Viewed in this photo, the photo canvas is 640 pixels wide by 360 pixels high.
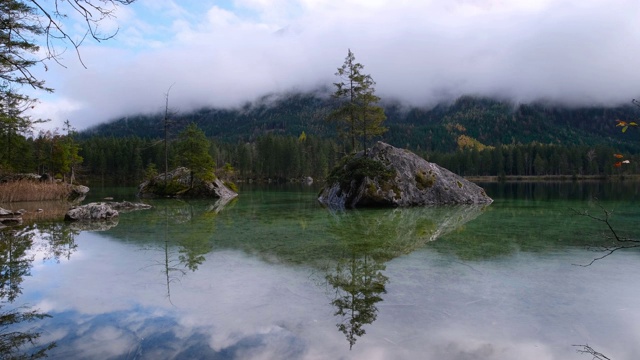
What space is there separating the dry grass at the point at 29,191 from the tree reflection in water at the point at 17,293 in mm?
17812

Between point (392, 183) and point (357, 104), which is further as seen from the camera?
point (357, 104)

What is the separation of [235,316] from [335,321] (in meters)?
1.58

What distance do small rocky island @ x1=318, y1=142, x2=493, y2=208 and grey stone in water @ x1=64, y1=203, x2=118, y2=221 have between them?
1398 centimetres

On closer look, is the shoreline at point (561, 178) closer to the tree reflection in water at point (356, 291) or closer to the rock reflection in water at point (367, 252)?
the rock reflection in water at point (367, 252)

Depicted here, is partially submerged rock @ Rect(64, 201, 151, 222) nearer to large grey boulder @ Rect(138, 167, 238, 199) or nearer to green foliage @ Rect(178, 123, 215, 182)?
large grey boulder @ Rect(138, 167, 238, 199)

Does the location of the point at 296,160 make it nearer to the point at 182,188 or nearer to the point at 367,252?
the point at 182,188

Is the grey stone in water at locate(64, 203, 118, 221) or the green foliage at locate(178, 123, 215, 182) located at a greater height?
the green foliage at locate(178, 123, 215, 182)

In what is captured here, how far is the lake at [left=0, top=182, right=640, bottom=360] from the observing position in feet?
17.4

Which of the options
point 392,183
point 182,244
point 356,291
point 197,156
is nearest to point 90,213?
point 182,244

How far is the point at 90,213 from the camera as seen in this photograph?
64.4ft

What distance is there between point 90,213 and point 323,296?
651 inches

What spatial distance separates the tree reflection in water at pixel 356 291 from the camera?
5.97 meters

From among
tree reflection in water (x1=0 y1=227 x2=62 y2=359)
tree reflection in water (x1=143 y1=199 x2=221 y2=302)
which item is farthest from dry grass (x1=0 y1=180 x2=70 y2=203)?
tree reflection in water (x1=0 y1=227 x2=62 y2=359)

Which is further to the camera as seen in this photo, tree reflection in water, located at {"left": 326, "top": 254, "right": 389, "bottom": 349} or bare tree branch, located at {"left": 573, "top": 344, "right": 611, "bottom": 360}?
tree reflection in water, located at {"left": 326, "top": 254, "right": 389, "bottom": 349}
